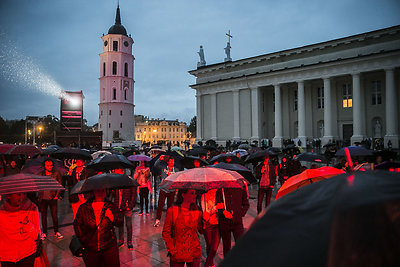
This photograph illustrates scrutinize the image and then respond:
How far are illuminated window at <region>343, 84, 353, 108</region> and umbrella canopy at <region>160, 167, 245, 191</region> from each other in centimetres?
3777

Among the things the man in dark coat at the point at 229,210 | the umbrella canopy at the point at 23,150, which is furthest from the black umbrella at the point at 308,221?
the umbrella canopy at the point at 23,150

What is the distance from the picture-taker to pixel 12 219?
3846 mm

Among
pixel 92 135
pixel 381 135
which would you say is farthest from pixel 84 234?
pixel 92 135

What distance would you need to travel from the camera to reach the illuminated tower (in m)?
72.9

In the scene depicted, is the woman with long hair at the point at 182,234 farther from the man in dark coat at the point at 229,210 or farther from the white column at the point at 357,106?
the white column at the point at 357,106

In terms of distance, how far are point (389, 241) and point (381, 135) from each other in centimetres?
3955

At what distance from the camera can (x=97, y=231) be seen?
381 centimetres

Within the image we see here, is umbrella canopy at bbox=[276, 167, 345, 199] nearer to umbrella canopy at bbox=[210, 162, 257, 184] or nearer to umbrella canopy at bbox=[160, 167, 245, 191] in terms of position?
umbrella canopy at bbox=[160, 167, 245, 191]

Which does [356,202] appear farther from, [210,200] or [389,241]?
[210,200]

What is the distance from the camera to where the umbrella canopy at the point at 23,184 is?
148 inches

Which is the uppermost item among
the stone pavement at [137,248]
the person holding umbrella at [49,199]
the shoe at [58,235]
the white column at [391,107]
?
the white column at [391,107]

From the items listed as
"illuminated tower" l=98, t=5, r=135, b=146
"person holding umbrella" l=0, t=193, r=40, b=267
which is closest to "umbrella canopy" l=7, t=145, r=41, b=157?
"person holding umbrella" l=0, t=193, r=40, b=267

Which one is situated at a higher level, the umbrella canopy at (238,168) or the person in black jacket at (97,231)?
the umbrella canopy at (238,168)

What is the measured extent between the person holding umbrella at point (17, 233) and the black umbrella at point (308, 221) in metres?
3.67
